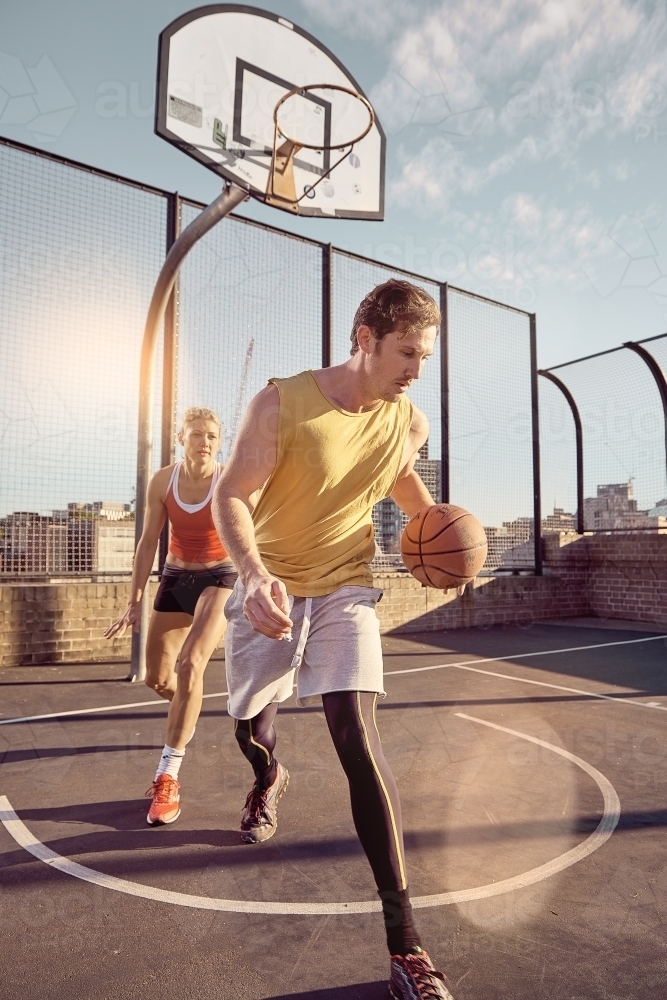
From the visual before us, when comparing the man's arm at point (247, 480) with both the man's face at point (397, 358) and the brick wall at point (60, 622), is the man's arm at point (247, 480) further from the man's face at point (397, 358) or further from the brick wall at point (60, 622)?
the brick wall at point (60, 622)

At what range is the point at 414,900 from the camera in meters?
2.29

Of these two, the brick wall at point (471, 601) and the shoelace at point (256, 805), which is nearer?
the shoelace at point (256, 805)

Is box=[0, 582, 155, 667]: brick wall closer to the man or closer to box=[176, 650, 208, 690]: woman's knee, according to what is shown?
box=[176, 650, 208, 690]: woman's knee

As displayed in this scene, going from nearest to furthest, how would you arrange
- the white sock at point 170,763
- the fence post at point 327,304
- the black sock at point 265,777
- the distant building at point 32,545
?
the black sock at point 265,777, the white sock at point 170,763, the distant building at point 32,545, the fence post at point 327,304

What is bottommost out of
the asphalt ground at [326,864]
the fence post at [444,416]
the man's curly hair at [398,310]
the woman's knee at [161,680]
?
the asphalt ground at [326,864]

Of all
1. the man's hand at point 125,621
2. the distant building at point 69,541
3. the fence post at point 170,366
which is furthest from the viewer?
the fence post at point 170,366

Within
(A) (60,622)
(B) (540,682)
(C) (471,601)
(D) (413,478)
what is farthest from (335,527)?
(C) (471,601)

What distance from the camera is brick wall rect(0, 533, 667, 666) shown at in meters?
7.22

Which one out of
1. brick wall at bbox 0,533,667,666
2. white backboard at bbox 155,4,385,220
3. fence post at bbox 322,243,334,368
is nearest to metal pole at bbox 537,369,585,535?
brick wall at bbox 0,533,667,666

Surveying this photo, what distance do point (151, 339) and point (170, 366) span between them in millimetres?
1371

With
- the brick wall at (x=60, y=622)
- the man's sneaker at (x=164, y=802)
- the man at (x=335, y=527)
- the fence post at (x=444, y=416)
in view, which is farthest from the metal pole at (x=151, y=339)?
the fence post at (x=444, y=416)

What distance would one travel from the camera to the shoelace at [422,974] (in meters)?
1.72

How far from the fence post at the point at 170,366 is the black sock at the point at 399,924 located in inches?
243

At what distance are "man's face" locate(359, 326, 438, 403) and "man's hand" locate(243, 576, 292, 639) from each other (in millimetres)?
832
